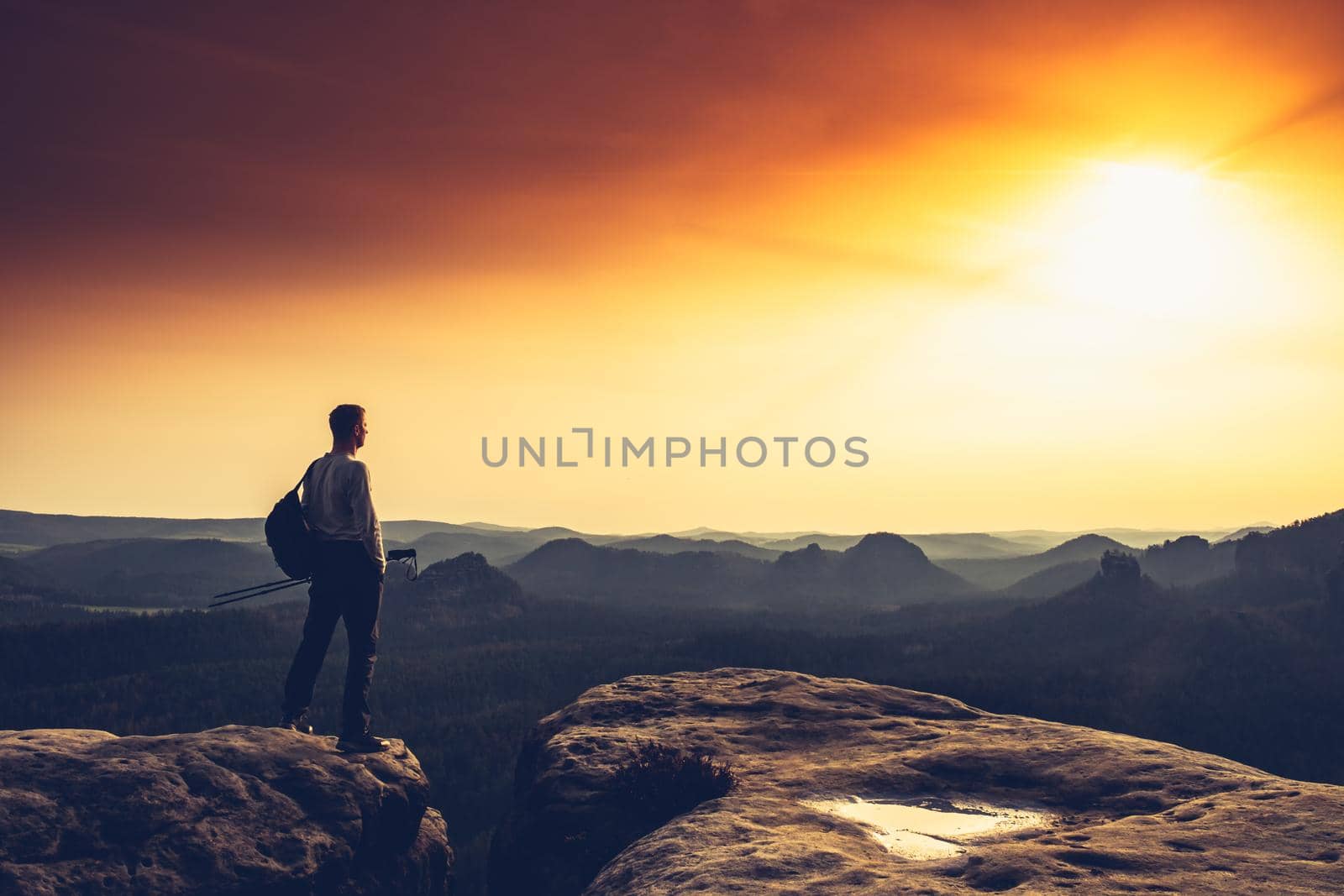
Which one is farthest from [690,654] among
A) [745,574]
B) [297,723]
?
[745,574]

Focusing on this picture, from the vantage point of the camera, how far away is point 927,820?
8.73 metres

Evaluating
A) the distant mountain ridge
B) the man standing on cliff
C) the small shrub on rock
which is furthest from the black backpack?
the distant mountain ridge

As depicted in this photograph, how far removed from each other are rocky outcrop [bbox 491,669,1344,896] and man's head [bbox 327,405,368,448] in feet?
15.4

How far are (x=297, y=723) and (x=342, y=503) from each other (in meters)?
3.08

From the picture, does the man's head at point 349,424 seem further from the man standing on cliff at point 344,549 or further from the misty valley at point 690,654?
the misty valley at point 690,654

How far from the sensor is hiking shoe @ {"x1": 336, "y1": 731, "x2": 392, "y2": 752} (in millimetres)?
10195

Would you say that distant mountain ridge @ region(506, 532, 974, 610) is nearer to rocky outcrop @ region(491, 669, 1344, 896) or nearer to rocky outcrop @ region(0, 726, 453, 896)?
rocky outcrop @ region(491, 669, 1344, 896)

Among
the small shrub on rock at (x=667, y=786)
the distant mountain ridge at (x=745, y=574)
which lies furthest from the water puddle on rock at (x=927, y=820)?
the distant mountain ridge at (x=745, y=574)

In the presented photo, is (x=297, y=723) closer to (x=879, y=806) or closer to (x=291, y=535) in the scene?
(x=291, y=535)

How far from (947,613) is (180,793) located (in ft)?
223

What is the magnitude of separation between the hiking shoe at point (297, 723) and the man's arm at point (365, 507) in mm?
2484

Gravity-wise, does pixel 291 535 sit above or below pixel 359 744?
above

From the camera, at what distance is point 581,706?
13.1m

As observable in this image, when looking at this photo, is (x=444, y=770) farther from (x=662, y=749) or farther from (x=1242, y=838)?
(x=1242, y=838)
